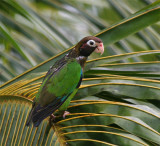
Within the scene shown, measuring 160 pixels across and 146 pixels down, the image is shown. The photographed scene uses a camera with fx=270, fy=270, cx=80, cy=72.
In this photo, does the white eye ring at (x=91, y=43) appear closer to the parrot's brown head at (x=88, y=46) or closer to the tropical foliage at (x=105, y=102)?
the parrot's brown head at (x=88, y=46)

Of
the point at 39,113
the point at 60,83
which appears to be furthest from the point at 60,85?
the point at 39,113

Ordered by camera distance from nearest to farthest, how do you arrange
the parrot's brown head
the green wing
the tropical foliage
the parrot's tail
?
the tropical foliage < the parrot's tail < the green wing < the parrot's brown head

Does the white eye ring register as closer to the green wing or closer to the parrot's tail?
the green wing

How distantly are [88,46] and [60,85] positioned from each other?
289mm

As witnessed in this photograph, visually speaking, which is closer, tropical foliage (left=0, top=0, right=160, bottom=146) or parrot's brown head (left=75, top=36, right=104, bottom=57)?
tropical foliage (left=0, top=0, right=160, bottom=146)

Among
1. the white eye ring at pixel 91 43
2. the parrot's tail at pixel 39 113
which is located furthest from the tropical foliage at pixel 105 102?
the white eye ring at pixel 91 43

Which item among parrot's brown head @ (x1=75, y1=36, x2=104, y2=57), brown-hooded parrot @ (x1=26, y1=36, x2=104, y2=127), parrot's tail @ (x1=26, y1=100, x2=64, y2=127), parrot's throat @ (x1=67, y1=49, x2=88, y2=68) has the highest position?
parrot's brown head @ (x1=75, y1=36, x2=104, y2=57)

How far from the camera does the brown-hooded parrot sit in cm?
101

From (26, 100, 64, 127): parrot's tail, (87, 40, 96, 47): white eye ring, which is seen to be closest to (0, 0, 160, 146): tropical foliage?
(26, 100, 64, 127): parrot's tail

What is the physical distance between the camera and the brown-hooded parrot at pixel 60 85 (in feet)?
3.31

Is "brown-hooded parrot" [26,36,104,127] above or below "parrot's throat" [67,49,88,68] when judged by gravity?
below

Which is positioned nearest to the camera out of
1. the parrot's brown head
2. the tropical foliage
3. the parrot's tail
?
the tropical foliage

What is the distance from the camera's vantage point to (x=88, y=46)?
1.33 metres

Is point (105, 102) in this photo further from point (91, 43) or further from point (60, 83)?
point (91, 43)
